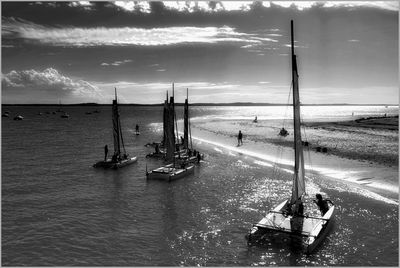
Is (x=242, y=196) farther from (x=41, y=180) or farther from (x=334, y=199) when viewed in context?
(x=41, y=180)

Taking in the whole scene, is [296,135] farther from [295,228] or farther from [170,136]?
[170,136]

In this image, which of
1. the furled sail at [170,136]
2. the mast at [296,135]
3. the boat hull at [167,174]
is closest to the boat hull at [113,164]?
the furled sail at [170,136]

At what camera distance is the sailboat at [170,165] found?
38978 mm

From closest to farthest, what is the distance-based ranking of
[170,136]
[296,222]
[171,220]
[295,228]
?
[295,228]
[296,222]
[171,220]
[170,136]

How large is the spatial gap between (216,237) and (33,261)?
11.7 metres

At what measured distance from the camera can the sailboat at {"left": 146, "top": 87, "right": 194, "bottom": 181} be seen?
39.0m

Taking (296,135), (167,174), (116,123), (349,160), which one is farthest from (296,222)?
(116,123)

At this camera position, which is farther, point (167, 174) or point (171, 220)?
point (167, 174)

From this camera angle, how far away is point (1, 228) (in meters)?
25.3

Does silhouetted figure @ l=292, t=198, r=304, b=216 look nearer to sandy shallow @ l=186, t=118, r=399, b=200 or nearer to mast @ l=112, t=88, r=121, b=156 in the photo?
sandy shallow @ l=186, t=118, r=399, b=200

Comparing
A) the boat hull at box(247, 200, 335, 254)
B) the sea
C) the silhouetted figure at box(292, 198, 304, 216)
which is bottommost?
the sea

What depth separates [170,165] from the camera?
4262cm

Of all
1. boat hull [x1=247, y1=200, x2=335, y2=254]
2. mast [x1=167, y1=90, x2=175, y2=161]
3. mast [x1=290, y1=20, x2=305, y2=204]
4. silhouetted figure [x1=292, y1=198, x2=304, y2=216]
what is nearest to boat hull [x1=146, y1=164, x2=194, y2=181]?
mast [x1=167, y1=90, x2=175, y2=161]

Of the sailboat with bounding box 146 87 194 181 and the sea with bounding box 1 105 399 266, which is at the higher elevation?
the sailboat with bounding box 146 87 194 181
